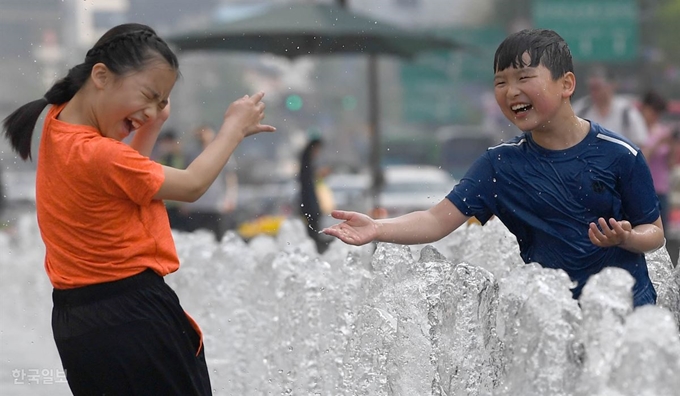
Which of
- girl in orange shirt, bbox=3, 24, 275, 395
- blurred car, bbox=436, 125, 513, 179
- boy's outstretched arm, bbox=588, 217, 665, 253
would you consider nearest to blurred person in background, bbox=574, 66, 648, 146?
boy's outstretched arm, bbox=588, 217, 665, 253

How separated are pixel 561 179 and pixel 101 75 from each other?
1.23 meters

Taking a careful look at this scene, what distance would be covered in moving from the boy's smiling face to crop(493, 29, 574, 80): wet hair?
0.01 metres

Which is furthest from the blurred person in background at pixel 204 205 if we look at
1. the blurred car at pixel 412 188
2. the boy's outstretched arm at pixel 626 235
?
the boy's outstretched arm at pixel 626 235

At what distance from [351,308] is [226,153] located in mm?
1601

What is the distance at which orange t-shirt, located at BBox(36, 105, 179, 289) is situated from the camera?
2857 mm

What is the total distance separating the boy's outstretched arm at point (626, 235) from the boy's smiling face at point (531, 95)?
322mm

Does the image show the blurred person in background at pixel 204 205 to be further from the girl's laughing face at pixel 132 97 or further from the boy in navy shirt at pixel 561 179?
the girl's laughing face at pixel 132 97

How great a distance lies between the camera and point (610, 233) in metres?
2.91

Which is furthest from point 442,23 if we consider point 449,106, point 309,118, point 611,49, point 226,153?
point 226,153

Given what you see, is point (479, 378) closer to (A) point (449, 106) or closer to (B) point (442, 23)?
(A) point (449, 106)

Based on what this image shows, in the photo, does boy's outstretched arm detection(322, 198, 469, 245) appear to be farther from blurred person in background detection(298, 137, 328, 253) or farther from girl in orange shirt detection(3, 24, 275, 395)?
blurred person in background detection(298, 137, 328, 253)

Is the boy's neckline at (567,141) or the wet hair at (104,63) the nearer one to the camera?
the wet hair at (104,63)

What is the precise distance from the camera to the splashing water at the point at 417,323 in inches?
107

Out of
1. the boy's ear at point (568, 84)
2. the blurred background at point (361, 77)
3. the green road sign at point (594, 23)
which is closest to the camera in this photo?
the boy's ear at point (568, 84)
